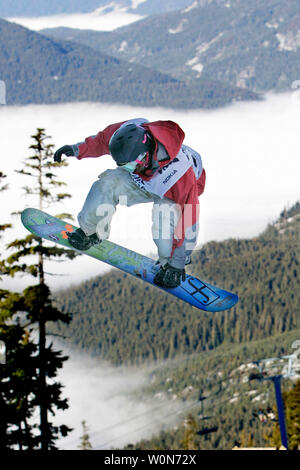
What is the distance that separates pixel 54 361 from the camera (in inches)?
1016

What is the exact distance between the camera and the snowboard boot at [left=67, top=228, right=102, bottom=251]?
6.88 m

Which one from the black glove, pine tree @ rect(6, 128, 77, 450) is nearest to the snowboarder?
the black glove

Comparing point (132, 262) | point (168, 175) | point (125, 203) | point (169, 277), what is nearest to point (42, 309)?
point (132, 262)

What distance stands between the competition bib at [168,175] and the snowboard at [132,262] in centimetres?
131

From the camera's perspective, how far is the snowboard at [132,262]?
664cm

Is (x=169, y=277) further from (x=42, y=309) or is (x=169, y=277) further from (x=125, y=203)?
(x=42, y=309)

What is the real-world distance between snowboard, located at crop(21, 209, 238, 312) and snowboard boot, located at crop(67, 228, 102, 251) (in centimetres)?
7

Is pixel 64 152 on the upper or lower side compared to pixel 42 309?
lower

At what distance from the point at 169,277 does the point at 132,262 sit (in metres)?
0.69

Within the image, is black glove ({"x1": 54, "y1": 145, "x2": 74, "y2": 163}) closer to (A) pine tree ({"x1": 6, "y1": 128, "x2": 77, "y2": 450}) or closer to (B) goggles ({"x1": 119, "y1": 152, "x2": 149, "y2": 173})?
(B) goggles ({"x1": 119, "y1": 152, "x2": 149, "y2": 173})

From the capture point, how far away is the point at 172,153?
18.2ft

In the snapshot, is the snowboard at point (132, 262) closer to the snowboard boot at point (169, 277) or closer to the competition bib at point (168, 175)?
the snowboard boot at point (169, 277)

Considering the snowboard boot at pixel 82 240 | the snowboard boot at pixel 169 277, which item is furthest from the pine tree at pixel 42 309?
the snowboard boot at pixel 169 277
